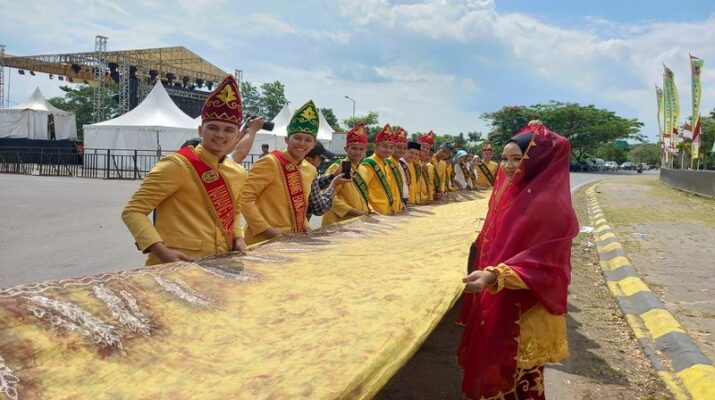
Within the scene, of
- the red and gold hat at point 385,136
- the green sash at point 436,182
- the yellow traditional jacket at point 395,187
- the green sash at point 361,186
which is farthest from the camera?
the green sash at point 436,182

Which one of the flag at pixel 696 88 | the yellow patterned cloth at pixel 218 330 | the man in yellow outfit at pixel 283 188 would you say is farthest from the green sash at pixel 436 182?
the flag at pixel 696 88

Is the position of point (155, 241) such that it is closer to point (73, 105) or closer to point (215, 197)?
point (215, 197)

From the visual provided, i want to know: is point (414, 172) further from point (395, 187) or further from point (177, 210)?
point (177, 210)

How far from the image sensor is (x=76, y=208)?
1125 centimetres

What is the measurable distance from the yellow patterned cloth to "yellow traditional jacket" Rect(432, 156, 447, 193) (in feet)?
21.1

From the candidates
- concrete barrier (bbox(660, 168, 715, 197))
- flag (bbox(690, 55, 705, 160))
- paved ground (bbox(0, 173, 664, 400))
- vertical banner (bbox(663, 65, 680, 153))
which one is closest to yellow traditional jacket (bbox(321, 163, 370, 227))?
paved ground (bbox(0, 173, 664, 400))

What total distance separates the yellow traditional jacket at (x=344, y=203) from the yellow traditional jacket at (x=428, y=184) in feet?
9.54

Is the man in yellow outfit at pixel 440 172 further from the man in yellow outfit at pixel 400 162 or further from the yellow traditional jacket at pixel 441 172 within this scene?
the man in yellow outfit at pixel 400 162

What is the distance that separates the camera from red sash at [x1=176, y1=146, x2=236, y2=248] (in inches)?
108

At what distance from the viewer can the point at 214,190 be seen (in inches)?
110

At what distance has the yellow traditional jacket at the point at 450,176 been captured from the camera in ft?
32.7

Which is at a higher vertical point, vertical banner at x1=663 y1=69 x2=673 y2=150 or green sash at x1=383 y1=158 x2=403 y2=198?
vertical banner at x1=663 y1=69 x2=673 y2=150

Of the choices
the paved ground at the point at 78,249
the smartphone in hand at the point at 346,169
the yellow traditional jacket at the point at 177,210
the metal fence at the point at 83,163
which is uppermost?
the smartphone in hand at the point at 346,169

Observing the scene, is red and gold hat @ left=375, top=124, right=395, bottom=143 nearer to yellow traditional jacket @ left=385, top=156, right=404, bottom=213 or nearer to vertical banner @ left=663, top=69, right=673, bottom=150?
yellow traditional jacket @ left=385, top=156, right=404, bottom=213
